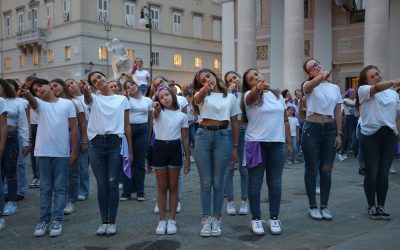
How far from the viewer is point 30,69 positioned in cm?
4803

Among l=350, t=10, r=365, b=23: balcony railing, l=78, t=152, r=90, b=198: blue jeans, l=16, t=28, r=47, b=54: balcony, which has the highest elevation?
l=16, t=28, r=47, b=54: balcony

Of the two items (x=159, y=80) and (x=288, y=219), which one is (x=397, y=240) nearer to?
(x=288, y=219)

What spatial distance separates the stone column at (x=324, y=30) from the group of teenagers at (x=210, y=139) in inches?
748

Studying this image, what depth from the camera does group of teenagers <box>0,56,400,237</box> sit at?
571 centimetres

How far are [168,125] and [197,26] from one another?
1778 inches

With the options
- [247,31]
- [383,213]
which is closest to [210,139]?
[383,213]

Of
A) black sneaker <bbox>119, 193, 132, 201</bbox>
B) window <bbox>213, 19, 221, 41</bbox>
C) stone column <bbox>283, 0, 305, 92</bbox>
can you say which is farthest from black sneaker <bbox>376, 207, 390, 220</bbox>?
window <bbox>213, 19, 221, 41</bbox>

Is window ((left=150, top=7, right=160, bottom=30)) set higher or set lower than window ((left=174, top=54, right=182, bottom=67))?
higher

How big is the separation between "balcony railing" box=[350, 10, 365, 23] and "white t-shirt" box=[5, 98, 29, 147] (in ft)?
65.6

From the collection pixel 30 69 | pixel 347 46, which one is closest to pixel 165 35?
pixel 30 69

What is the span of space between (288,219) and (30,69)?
4589cm

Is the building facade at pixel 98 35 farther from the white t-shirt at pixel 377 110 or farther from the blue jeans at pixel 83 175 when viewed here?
the white t-shirt at pixel 377 110

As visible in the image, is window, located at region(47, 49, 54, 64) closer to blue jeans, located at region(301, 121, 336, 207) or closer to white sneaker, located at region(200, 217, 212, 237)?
blue jeans, located at region(301, 121, 336, 207)

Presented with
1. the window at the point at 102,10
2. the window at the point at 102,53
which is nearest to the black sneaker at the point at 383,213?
the window at the point at 102,53
